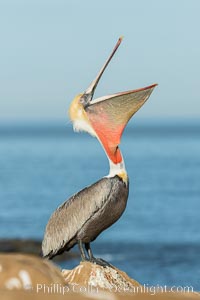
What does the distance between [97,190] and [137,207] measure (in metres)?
59.8

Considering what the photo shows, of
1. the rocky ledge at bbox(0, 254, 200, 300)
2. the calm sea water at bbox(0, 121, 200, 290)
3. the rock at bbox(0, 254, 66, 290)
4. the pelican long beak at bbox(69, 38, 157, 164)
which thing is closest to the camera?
the rocky ledge at bbox(0, 254, 200, 300)

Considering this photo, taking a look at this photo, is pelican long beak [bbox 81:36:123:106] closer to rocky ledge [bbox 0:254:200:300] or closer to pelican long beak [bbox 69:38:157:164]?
pelican long beak [bbox 69:38:157:164]

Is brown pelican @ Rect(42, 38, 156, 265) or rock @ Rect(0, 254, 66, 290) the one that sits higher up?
brown pelican @ Rect(42, 38, 156, 265)

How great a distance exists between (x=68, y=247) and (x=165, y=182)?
79.2 meters

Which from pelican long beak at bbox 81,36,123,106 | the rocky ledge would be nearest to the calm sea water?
pelican long beak at bbox 81,36,123,106

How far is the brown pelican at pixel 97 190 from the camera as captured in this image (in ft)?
34.8

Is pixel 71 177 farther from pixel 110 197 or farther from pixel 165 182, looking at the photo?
pixel 110 197

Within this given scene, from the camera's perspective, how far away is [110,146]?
10742 millimetres

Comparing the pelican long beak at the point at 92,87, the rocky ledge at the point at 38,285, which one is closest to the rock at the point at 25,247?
the pelican long beak at the point at 92,87

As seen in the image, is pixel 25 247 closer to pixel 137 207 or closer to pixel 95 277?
pixel 95 277

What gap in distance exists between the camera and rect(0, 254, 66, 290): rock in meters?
6.33

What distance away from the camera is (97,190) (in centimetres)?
1064

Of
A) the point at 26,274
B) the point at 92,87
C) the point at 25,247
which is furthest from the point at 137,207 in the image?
the point at 26,274

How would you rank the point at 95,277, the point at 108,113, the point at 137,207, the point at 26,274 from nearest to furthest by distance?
the point at 26,274
the point at 95,277
the point at 108,113
the point at 137,207
